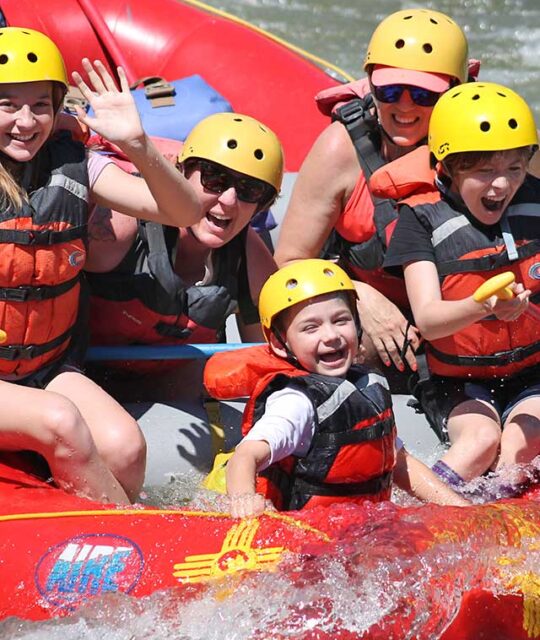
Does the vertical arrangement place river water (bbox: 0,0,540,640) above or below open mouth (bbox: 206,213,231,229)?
below

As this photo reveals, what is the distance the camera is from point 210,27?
469 cm

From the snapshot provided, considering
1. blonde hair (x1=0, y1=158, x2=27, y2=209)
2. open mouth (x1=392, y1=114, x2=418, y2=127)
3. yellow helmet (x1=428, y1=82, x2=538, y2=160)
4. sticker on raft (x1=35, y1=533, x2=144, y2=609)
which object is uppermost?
yellow helmet (x1=428, y1=82, x2=538, y2=160)

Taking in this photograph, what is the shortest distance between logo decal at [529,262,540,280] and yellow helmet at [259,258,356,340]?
18.9 inches

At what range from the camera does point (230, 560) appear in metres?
2.18

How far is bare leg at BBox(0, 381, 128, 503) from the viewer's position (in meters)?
2.49

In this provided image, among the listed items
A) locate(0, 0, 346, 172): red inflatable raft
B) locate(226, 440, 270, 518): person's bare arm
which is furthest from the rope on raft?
locate(0, 0, 346, 172): red inflatable raft

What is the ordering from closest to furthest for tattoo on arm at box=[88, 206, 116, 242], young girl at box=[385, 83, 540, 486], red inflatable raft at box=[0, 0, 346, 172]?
young girl at box=[385, 83, 540, 486]
tattoo on arm at box=[88, 206, 116, 242]
red inflatable raft at box=[0, 0, 346, 172]

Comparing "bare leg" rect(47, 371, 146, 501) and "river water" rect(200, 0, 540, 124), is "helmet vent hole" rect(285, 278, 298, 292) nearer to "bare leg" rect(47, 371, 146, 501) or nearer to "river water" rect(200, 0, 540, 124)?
"bare leg" rect(47, 371, 146, 501)

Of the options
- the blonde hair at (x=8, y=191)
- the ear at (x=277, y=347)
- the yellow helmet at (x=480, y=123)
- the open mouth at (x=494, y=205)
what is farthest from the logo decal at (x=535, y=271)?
the blonde hair at (x=8, y=191)

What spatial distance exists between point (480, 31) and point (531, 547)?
6.40 meters

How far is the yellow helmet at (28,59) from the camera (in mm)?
2574

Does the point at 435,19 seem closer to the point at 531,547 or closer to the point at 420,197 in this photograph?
the point at 420,197

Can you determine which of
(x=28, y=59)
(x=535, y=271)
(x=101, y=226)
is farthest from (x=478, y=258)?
(x=28, y=59)

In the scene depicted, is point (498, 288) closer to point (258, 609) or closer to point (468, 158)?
point (468, 158)
